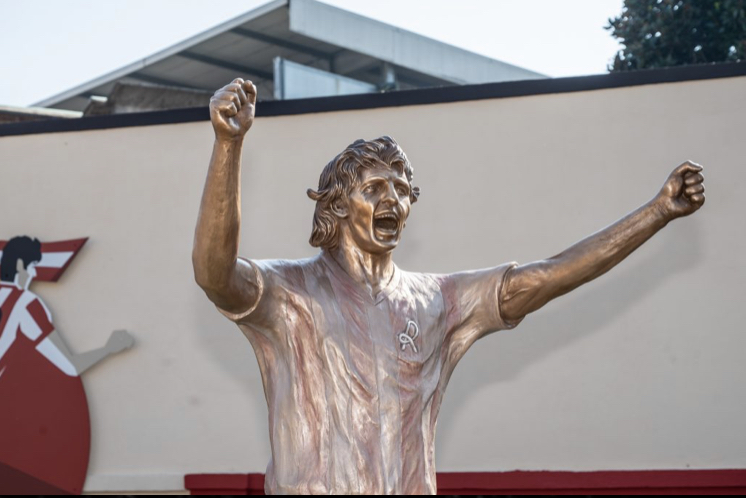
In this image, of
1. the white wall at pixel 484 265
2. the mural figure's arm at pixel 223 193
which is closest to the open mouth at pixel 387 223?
the mural figure's arm at pixel 223 193

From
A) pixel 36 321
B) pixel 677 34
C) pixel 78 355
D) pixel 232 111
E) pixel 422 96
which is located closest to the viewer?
pixel 232 111

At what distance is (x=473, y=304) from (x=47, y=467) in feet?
21.8

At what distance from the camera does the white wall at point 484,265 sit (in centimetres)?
1006

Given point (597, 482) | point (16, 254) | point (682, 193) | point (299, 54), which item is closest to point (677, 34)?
point (299, 54)

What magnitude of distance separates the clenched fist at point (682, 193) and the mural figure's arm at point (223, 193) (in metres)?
1.51

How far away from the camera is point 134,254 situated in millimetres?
10977

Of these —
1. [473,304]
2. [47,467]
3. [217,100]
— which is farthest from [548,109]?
[217,100]

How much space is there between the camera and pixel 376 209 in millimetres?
4836

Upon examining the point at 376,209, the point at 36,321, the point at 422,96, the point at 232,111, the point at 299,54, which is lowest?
the point at 36,321

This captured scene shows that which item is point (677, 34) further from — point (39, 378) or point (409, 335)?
point (409, 335)

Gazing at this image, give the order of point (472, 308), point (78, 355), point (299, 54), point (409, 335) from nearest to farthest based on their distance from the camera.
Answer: point (409, 335) < point (472, 308) < point (78, 355) < point (299, 54)

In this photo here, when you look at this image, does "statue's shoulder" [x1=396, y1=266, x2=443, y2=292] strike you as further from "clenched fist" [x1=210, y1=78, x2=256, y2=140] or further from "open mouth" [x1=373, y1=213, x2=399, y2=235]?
"clenched fist" [x1=210, y1=78, x2=256, y2=140]

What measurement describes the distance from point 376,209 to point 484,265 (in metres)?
5.59

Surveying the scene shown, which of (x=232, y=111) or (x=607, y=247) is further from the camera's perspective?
(x=607, y=247)
